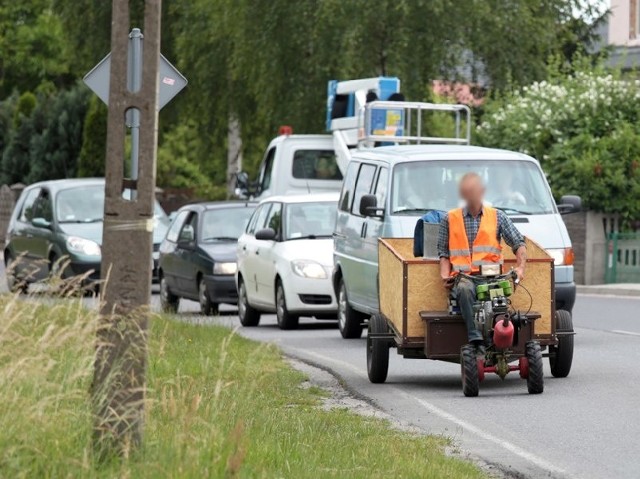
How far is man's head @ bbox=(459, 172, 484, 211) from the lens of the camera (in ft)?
43.8

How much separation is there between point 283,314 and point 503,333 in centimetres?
890

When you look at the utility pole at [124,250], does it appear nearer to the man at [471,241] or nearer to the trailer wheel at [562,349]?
the man at [471,241]

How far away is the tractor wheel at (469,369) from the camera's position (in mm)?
13094

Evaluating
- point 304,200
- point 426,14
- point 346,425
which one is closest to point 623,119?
point 426,14

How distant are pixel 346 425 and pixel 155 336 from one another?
6210 mm

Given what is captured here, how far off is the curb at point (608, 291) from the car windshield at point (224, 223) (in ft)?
25.8

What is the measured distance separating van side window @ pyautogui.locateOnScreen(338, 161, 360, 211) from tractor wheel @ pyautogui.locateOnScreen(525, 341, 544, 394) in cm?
602

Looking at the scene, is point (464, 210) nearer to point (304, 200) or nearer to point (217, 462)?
point (217, 462)

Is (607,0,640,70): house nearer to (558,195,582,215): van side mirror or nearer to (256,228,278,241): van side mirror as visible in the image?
(256,228,278,241): van side mirror

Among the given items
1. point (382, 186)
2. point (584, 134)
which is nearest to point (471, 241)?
point (382, 186)

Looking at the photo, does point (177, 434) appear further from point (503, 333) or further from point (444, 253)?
point (444, 253)

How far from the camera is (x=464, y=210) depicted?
44.3ft

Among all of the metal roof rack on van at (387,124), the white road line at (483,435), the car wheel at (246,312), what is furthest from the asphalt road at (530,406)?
the metal roof rack on van at (387,124)

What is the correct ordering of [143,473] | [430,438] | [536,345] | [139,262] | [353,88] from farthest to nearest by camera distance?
[353,88], [536,345], [430,438], [139,262], [143,473]
